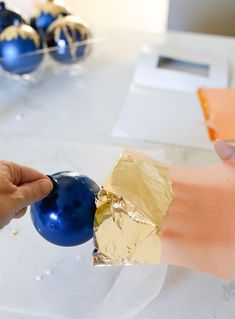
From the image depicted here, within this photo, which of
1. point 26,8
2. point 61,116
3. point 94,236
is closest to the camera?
point 94,236

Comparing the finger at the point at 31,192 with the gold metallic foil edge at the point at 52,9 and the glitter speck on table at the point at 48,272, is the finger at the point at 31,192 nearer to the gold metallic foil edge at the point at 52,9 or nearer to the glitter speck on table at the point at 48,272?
the glitter speck on table at the point at 48,272

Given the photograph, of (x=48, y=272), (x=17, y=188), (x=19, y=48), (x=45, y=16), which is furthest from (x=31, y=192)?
(x=45, y=16)

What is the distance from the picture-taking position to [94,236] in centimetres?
50

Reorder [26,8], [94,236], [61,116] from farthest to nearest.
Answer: [26,8] < [61,116] < [94,236]

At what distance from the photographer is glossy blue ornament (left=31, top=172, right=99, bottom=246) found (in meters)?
0.51

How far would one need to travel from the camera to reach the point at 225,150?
65 centimetres

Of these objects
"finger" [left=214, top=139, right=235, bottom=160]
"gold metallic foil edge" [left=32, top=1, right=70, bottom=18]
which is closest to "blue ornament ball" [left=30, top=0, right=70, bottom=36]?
"gold metallic foil edge" [left=32, top=1, right=70, bottom=18]

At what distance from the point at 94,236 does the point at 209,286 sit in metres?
0.17

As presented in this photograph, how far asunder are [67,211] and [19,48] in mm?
442

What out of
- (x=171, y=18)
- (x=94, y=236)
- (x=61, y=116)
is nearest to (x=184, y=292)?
(x=94, y=236)

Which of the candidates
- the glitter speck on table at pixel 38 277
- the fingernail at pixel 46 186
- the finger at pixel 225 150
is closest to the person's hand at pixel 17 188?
the fingernail at pixel 46 186

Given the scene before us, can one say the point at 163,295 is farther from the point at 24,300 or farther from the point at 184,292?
the point at 24,300

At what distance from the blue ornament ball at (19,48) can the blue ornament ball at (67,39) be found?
3 centimetres

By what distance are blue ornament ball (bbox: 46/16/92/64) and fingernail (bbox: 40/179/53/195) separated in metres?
0.45
